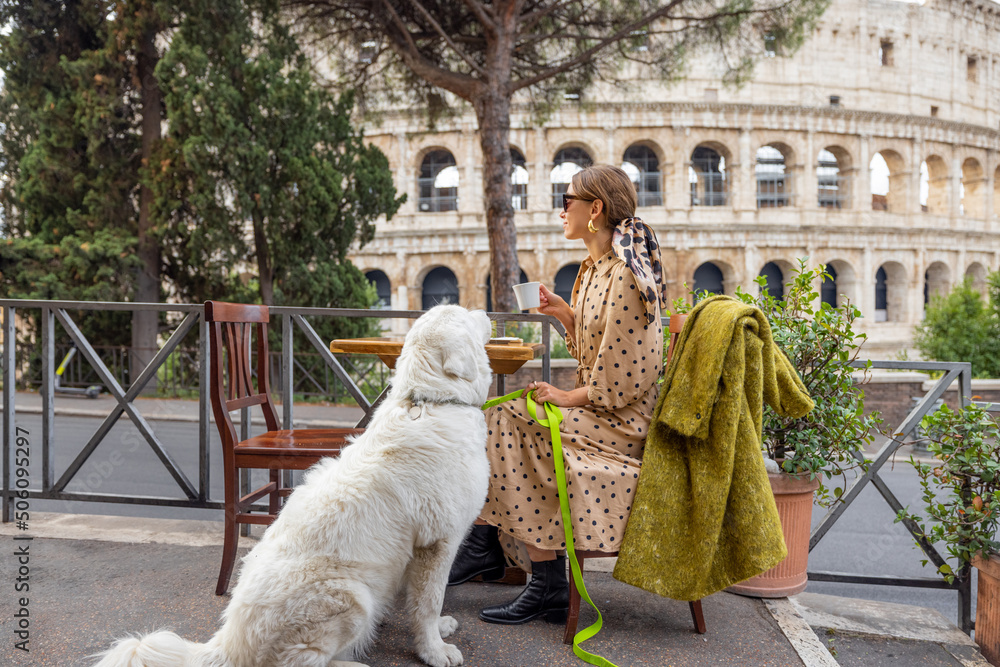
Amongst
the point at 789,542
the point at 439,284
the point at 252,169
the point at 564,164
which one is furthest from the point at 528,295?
the point at 564,164

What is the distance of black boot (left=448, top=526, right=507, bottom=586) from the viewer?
2.72 m

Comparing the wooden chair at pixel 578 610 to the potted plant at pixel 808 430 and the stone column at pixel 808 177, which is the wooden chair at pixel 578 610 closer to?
the potted plant at pixel 808 430

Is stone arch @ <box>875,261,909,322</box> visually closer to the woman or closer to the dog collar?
the woman

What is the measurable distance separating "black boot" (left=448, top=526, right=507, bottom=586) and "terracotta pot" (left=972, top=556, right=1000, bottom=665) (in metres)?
2.10

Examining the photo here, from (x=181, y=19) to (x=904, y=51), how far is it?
2781 cm

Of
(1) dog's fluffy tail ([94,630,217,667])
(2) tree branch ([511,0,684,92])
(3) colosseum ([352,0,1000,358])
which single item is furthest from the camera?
(3) colosseum ([352,0,1000,358])

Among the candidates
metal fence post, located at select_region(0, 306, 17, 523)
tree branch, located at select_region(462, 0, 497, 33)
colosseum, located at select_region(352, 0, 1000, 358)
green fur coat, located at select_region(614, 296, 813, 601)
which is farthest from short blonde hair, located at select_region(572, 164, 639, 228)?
colosseum, located at select_region(352, 0, 1000, 358)

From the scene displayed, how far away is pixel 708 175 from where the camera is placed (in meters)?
24.5

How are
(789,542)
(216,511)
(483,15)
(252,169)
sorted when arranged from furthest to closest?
(252,169)
(483,15)
(216,511)
(789,542)

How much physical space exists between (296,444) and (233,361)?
522mm

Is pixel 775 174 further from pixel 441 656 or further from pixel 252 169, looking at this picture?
pixel 441 656

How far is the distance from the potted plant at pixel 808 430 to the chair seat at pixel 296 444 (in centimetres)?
196

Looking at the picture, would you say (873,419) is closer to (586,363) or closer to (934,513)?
(934,513)

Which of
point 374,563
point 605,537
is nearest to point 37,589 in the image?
point 374,563
